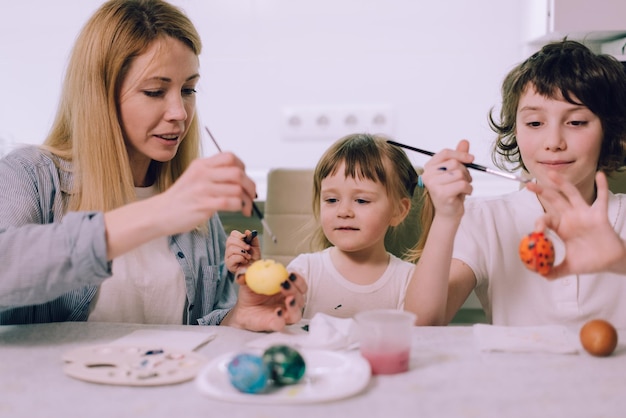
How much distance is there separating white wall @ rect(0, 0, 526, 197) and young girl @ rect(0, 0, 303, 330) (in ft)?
4.60

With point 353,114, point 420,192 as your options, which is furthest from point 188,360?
point 353,114

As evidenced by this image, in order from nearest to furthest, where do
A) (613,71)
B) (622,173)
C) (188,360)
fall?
(188,360) < (613,71) < (622,173)

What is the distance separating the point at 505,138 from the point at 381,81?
1325mm

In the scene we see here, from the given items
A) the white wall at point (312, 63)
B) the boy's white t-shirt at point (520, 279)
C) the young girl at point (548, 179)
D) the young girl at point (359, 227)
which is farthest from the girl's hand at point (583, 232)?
the white wall at point (312, 63)

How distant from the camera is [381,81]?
2.95 metres

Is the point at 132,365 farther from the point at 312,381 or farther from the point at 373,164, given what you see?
the point at 373,164

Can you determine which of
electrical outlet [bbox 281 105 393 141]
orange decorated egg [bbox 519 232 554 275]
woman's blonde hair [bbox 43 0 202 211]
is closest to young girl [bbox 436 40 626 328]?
orange decorated egg [bbox 519 232 554 275]

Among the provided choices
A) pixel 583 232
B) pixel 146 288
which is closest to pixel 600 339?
pixel 583 232

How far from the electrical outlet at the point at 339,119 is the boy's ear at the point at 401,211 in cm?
120

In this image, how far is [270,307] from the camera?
1.25m

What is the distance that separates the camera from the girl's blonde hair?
169cm

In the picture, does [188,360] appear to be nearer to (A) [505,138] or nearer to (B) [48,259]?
(B) [48,259]

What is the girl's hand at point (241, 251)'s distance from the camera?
1.33m

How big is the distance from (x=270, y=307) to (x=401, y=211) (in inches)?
25.8
